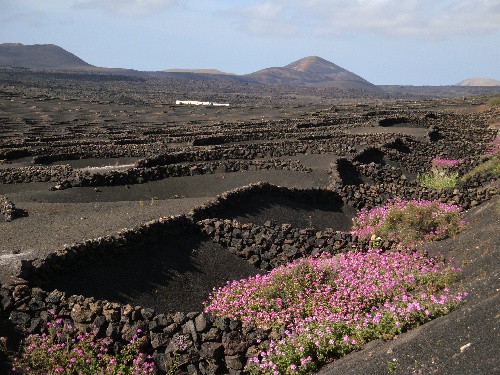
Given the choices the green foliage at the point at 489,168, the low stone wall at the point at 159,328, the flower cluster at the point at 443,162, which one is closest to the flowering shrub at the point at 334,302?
the low stone wall at the point at 159,328

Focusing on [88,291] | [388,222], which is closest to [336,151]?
[388,222]

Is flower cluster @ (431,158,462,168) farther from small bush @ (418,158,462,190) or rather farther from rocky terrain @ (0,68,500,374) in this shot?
rocky terrain @ (0,68,500,374)

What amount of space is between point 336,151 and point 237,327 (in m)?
21.5

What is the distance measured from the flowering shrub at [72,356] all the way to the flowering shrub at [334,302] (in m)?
1.84

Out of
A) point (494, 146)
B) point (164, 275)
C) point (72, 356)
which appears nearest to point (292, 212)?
point (164, 275)

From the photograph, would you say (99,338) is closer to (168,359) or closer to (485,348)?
(168,359)

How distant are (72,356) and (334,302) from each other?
4557 millimetres

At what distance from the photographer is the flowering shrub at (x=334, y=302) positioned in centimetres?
718

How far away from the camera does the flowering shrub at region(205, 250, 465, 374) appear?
718 cm

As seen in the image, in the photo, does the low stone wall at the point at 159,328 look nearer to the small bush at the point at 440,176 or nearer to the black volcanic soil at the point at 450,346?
the black volcanic soil at the point at 450,346

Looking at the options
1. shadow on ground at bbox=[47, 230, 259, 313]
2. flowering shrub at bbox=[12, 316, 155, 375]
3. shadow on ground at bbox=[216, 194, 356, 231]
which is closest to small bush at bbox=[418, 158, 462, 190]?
shadow on ground at bbox=[216, 194, 356, 231]

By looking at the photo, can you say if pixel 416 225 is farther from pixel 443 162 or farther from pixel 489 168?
pixel 443 162

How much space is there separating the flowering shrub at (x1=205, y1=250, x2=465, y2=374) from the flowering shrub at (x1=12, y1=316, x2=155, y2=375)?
184 cm

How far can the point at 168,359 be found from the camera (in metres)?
7.62
